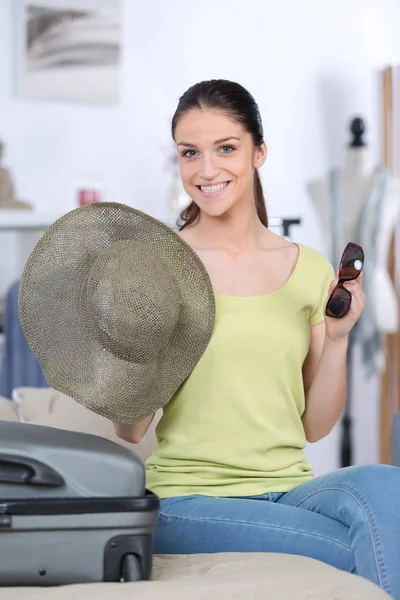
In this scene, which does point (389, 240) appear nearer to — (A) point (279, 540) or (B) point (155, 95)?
(B) point (155, 95)

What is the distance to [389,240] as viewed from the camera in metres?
4.59

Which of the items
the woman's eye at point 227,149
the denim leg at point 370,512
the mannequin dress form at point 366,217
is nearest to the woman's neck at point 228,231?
the woman's eye at point 227,149

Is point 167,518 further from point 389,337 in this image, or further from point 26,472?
point 389,337

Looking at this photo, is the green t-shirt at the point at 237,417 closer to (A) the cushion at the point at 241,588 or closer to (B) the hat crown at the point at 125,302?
(B) the hat crown at the point at 125,302

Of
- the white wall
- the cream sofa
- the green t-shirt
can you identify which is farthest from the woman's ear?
the white wall

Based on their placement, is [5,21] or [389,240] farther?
[389,240]

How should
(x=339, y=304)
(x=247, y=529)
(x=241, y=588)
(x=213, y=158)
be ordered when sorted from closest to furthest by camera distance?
(x=241, y=588)
(x=247, y=529)
(x=339, y=304)
(x=213, y=158)

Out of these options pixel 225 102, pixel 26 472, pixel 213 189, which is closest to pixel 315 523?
pixel 26 472

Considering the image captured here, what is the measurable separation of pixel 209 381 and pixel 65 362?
271mm

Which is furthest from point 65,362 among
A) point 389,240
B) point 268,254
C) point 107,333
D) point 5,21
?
point 389,240

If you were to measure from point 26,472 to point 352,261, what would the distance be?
1.92 ft

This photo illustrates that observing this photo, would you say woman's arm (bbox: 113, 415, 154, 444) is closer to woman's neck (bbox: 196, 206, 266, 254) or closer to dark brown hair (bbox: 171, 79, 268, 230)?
woman's neck (bbox: 196, 206, 266, 254)

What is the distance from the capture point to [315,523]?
1.35m

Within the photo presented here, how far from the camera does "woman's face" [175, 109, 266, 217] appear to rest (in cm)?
158
